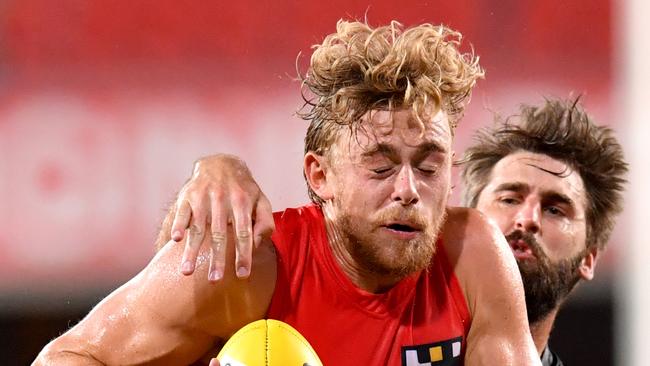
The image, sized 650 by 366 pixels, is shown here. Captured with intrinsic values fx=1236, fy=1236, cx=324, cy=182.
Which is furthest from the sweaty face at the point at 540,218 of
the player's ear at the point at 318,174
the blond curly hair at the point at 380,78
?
the player's ear at the point at 318,174

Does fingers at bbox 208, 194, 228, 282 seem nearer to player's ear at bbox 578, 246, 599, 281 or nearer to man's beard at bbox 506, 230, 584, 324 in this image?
man's beard at bbox 506, 230, 584, 324

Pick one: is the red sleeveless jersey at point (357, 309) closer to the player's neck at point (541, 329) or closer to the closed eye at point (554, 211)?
the closed eye at point (554, 211)

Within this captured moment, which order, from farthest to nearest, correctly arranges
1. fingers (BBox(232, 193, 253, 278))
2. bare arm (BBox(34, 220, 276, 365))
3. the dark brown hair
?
the dark brown hair → bare arm (BBox(34, 220, 276, 365)) → fingers (BBox(232, 193, 253, 278))

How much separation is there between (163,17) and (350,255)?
2143mm

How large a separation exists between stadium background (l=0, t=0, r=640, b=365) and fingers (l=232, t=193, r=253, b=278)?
6.61ft

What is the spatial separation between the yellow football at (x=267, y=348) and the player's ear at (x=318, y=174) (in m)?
0.48

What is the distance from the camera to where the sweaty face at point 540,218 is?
3.79 metres

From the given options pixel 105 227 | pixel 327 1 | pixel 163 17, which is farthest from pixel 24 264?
pixel 327 1

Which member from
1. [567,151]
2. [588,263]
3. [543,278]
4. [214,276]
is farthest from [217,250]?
[588,263]

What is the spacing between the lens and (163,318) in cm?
275

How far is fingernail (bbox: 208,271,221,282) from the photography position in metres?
2.63

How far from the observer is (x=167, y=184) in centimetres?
490

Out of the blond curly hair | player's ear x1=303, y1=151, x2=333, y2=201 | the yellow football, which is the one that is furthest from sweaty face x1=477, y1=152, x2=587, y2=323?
the yellow football

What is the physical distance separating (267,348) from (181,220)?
34 cm
